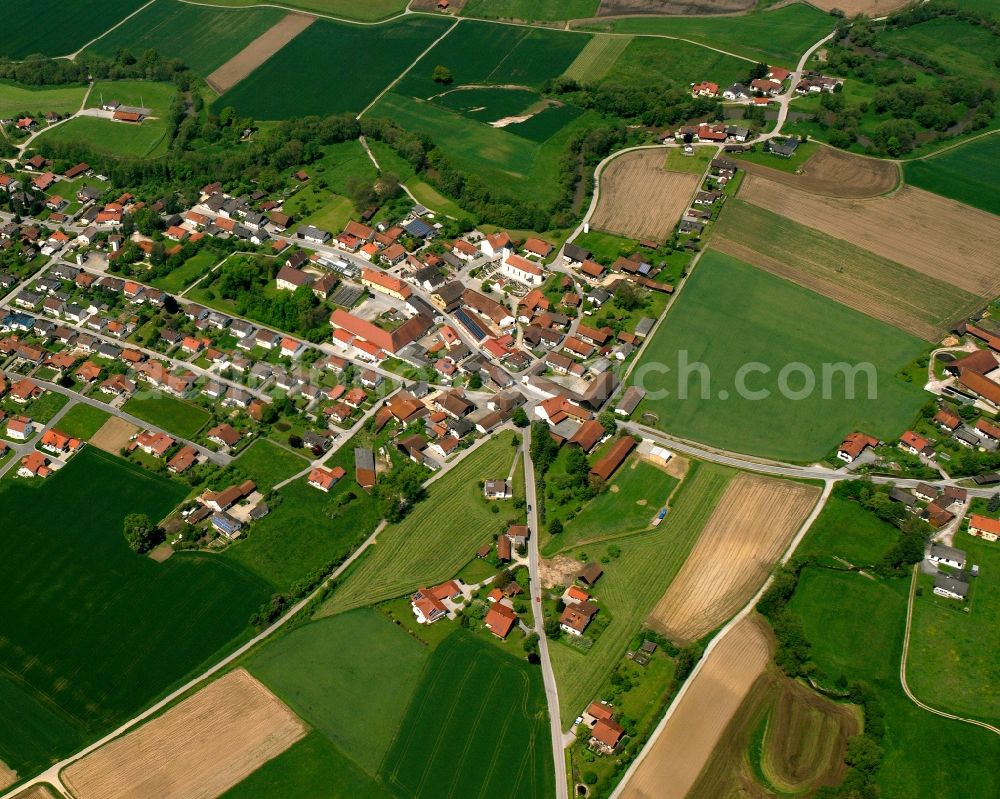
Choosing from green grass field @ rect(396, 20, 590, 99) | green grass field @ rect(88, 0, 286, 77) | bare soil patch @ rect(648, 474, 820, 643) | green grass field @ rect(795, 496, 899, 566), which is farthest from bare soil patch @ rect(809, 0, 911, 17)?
green grass field @ rect(795, 496, 899, 566)

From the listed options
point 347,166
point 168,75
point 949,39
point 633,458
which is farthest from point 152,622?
point 949,39

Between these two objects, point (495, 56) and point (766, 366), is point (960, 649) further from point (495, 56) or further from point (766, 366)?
point (495, 56)

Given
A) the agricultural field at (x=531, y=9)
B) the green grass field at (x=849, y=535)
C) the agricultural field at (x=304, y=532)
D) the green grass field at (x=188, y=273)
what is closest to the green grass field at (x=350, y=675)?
the agricultural field at (x=304, y=532)

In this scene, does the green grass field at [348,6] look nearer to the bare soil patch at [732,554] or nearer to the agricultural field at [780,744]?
the bare soil patch at [732,554]

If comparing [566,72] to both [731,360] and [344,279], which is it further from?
[731,360]

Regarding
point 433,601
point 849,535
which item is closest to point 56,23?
point 433,601

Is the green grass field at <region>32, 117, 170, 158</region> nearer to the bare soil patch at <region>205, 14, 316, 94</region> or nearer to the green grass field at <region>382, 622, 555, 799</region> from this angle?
the bare soil patch at <region>205, 14, 316, 94</region>
